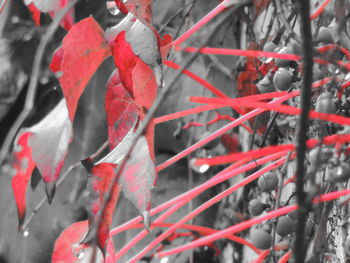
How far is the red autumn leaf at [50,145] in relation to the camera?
33 cm

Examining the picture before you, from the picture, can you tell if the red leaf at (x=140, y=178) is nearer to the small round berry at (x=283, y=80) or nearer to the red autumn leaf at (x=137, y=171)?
the red autumn leaf at (x=137, y=171)

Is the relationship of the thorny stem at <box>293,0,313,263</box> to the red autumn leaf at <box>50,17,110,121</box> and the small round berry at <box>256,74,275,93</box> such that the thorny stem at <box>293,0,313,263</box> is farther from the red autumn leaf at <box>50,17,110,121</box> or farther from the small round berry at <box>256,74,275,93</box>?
the small round berry at <box>256,74,275,93</box>

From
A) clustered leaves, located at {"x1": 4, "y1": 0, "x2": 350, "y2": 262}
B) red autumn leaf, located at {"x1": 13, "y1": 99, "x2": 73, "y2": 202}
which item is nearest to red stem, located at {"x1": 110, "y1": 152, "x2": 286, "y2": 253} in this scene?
clustered leaves, located at {"x1": 4, "y1": 0, "x2": 350, "y2": 262}

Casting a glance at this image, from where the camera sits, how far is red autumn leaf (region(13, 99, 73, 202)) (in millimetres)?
334

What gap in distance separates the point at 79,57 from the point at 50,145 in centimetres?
8

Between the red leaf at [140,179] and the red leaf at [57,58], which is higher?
the red leaf at [57,58]

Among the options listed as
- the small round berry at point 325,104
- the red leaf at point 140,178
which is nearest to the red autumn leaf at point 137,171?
the red leaf at point 140,178

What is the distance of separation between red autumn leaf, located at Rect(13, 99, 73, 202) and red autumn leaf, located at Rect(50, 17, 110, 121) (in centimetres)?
1

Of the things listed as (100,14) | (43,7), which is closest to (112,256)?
(43,7)

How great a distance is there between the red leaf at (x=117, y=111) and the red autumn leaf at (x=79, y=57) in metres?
0.04

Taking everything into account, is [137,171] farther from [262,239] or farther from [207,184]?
[262,239]

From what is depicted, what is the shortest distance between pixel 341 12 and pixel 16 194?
25cm

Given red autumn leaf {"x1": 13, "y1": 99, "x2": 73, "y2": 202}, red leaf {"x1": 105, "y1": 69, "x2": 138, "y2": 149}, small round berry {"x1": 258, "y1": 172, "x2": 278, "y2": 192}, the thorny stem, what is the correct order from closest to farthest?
the thorny stem, red autumn leaf {"x1": 13, "y1": 99, "x2": 73, "y2": 202}, red leaf {"x1": 105, "y1": 69, "x2": 138, "y2": 149}, small round berry {"x1": 258, "y1": 172, "x2": 278, "y2": 192}

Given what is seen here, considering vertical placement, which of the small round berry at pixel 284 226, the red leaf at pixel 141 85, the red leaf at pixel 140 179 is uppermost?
the red leaf at pixel 141 85
